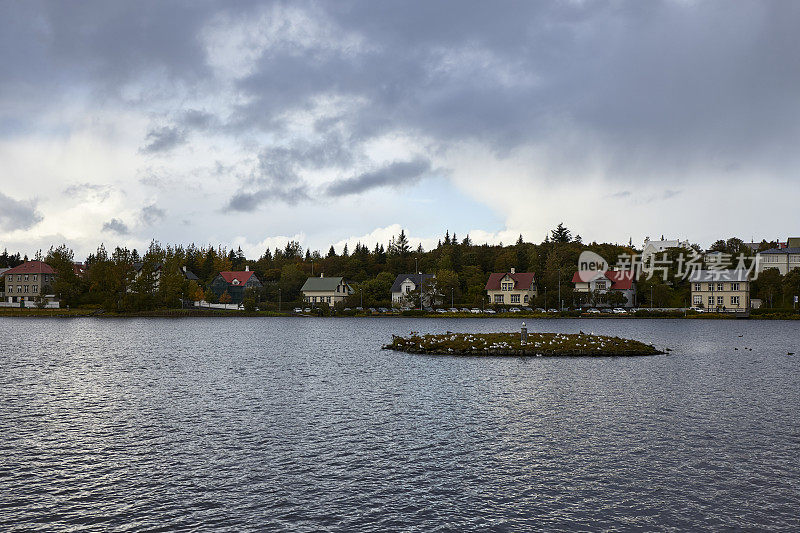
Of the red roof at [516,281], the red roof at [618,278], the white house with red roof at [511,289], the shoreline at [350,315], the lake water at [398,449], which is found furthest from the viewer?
the red roof at [516,281]

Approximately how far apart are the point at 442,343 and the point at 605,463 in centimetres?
4035

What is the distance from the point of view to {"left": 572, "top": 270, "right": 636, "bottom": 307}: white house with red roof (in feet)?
544

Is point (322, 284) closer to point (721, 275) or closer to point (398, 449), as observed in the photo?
point (721, 275)

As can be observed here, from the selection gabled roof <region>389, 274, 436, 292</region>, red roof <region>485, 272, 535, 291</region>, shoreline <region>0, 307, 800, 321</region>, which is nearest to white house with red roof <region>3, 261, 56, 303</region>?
shoreline <region>0, 307, 800, 321</region>

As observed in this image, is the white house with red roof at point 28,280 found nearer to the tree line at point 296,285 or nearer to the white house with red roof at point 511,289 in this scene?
the tree line at point 296,285

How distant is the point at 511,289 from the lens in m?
171

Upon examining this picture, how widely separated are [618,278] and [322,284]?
87.7 m

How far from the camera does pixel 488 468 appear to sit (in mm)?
21703

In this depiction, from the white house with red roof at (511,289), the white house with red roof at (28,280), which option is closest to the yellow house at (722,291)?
the white house with red roof at (511,289)

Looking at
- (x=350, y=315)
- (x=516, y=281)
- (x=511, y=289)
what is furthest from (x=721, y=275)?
(x=350, y=315)

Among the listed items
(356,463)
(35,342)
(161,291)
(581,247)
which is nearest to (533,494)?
(356,463)

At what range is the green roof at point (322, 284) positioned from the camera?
192 m

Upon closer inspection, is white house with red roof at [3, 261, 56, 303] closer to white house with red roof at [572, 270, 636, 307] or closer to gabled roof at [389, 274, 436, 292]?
gabled roof at [389, 274, 436, 292]

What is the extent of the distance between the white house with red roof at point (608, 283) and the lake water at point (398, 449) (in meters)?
121
